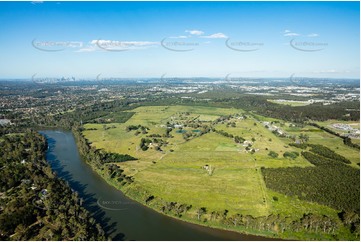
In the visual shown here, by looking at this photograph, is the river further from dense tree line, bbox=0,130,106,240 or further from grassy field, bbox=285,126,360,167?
grassy field, bbox=285,126,360,167

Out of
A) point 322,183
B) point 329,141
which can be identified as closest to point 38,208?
point 322,183

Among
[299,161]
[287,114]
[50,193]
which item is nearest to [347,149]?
[299,161]

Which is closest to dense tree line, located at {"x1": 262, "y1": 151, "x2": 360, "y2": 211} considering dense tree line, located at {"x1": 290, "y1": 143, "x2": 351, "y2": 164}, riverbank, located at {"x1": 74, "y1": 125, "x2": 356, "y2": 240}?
dense tree line, located at {"x1": 290, "y1": 143, "x2": 351, "y2": 164}

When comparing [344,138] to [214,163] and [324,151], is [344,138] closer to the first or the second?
[324,151]

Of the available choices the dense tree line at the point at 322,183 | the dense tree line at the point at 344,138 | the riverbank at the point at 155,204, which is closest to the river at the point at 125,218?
the riverbank at the point at 155,204

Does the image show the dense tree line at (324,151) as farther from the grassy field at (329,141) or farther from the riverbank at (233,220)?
the riverbank at (233,220)

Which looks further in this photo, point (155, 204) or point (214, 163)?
point (214, 163)

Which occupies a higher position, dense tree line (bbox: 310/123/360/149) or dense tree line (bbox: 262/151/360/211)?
A: dense tree line (bbox: 310/123/360/149)
